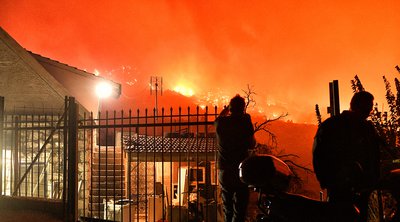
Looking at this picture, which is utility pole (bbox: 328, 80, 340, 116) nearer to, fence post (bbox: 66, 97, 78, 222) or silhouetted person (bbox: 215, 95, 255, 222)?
silhouetted person (bbox: 215, 95, 255, 222)

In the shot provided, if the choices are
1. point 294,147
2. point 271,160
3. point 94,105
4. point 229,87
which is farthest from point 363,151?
point 229,87

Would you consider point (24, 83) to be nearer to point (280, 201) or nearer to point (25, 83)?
point (25, 83)

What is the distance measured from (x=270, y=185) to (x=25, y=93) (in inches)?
368

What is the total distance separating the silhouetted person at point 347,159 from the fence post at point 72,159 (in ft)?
16.1

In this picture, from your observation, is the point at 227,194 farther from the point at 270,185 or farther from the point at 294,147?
the point at 294,147

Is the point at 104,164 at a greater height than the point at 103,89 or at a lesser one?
lesser

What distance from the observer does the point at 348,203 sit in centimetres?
278

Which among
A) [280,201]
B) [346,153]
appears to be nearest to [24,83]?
[280,201]

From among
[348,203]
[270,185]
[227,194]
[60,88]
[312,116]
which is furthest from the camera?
[312,116]

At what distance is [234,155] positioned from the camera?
4.51 metres

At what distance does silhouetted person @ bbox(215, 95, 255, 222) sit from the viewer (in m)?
4.46

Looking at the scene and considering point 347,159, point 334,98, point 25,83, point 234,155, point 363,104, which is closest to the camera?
point 347,159

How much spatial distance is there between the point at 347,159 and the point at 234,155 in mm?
1862

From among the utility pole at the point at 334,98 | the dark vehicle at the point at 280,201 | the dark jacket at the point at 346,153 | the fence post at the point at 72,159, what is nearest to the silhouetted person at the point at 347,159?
A: the dark jacket at the point at 346,153
